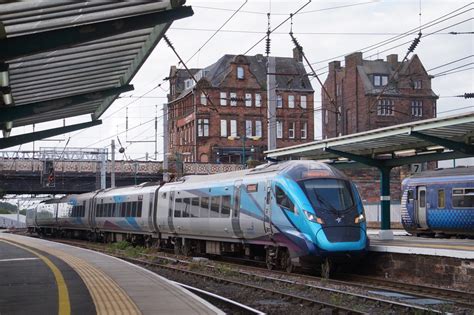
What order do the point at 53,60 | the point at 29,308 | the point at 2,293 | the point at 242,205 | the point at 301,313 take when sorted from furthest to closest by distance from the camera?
the point at 242,205 → the point at 53,60 → the point at 2,293 → the point at 301,313 → the point at 29,308

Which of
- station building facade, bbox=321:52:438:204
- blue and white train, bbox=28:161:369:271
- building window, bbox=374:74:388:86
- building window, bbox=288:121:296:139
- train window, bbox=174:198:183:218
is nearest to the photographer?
blue and white train, bbox=28:161:369:271

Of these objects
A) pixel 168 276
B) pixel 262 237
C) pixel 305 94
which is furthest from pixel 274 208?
pixel 305 94

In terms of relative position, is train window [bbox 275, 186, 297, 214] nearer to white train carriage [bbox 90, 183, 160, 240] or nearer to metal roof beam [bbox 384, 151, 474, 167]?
metal roof beam [bbox 384, 151, 474, 167]

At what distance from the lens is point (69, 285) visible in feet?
47.1

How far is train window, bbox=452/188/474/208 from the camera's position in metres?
25.5

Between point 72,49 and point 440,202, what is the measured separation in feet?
56.7

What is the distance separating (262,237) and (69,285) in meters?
6.69

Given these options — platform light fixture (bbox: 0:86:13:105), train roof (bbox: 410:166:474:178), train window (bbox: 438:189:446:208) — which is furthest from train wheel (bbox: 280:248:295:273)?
train window (bbox: 438:189:446:208)

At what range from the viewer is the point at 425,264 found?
17.1 m

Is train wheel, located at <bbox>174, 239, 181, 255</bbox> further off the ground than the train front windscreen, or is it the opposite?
the train front windscreen

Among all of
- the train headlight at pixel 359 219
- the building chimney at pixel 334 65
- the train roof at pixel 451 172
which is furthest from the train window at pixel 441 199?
the building chimney at pixel 334 65

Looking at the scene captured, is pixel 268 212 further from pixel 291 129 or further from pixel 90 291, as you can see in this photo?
pixel 291 129

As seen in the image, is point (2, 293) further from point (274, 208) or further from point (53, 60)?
point (274, 208)

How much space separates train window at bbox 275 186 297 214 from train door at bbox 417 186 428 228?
449 inches
